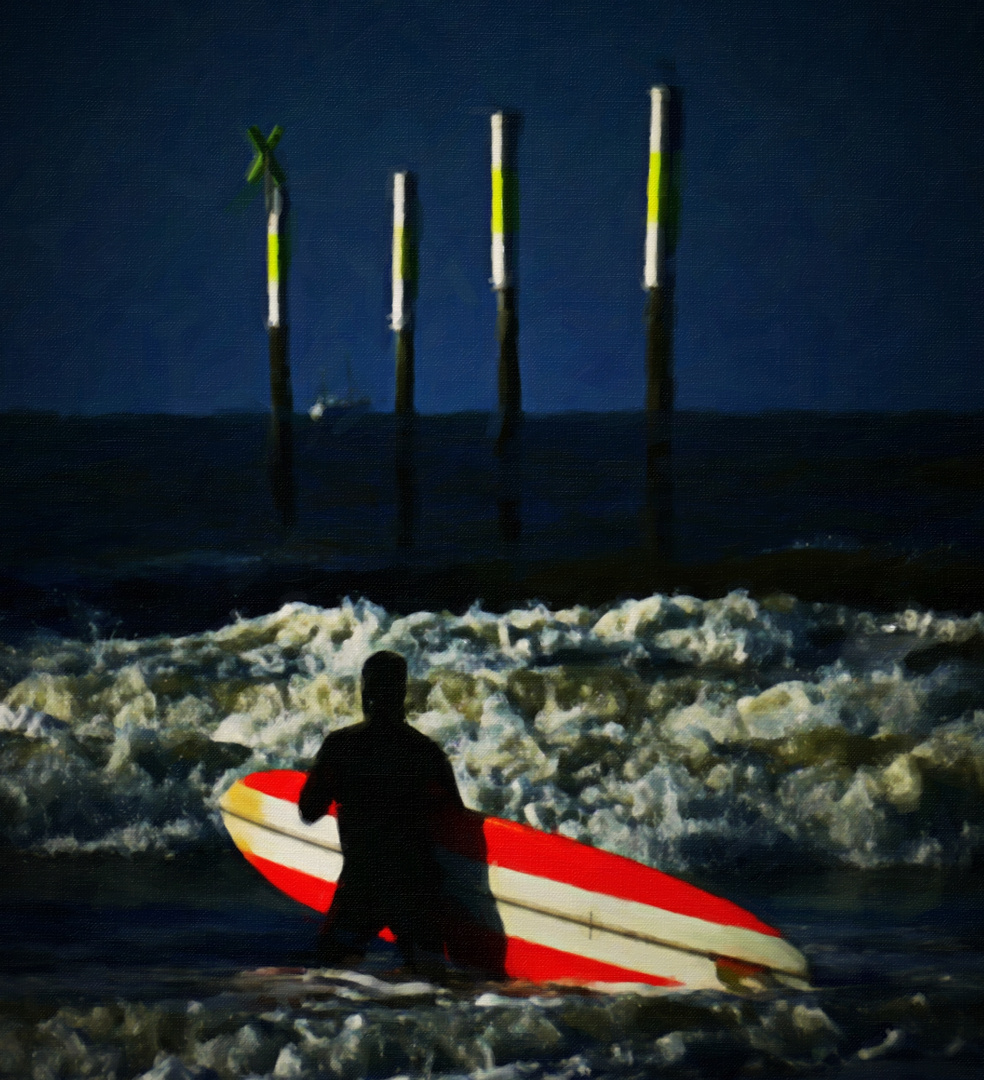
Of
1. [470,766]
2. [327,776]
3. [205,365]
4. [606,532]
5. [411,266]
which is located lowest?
[470,766]

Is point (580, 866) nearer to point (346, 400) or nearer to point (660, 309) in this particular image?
point (660, 309)

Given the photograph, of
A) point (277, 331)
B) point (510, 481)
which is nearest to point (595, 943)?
point (510, 481)

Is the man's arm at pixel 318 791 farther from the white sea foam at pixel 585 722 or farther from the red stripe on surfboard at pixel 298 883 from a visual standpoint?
the white sea foam at pixel 585 722

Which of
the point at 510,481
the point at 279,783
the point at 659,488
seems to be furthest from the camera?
the point at 510,481

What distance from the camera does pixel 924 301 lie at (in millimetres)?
3334

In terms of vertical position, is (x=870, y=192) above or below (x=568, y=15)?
below

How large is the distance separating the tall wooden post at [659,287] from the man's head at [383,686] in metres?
2.21

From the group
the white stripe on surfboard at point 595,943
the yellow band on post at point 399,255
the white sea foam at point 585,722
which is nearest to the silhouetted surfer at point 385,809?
the white stripe on surfboard at point 595,943

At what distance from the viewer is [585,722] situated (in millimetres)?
3830

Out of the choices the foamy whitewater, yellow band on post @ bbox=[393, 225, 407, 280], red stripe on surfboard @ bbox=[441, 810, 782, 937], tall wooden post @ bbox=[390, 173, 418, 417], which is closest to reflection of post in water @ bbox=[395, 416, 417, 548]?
tall wooden post @ bbox=[390, 173, 418, 417]

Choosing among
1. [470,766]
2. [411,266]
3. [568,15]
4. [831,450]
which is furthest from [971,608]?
[411,266]

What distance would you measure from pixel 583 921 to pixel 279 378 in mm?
4051

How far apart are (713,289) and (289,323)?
2.33 metres

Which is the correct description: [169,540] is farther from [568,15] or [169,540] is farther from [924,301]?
[924,301]
